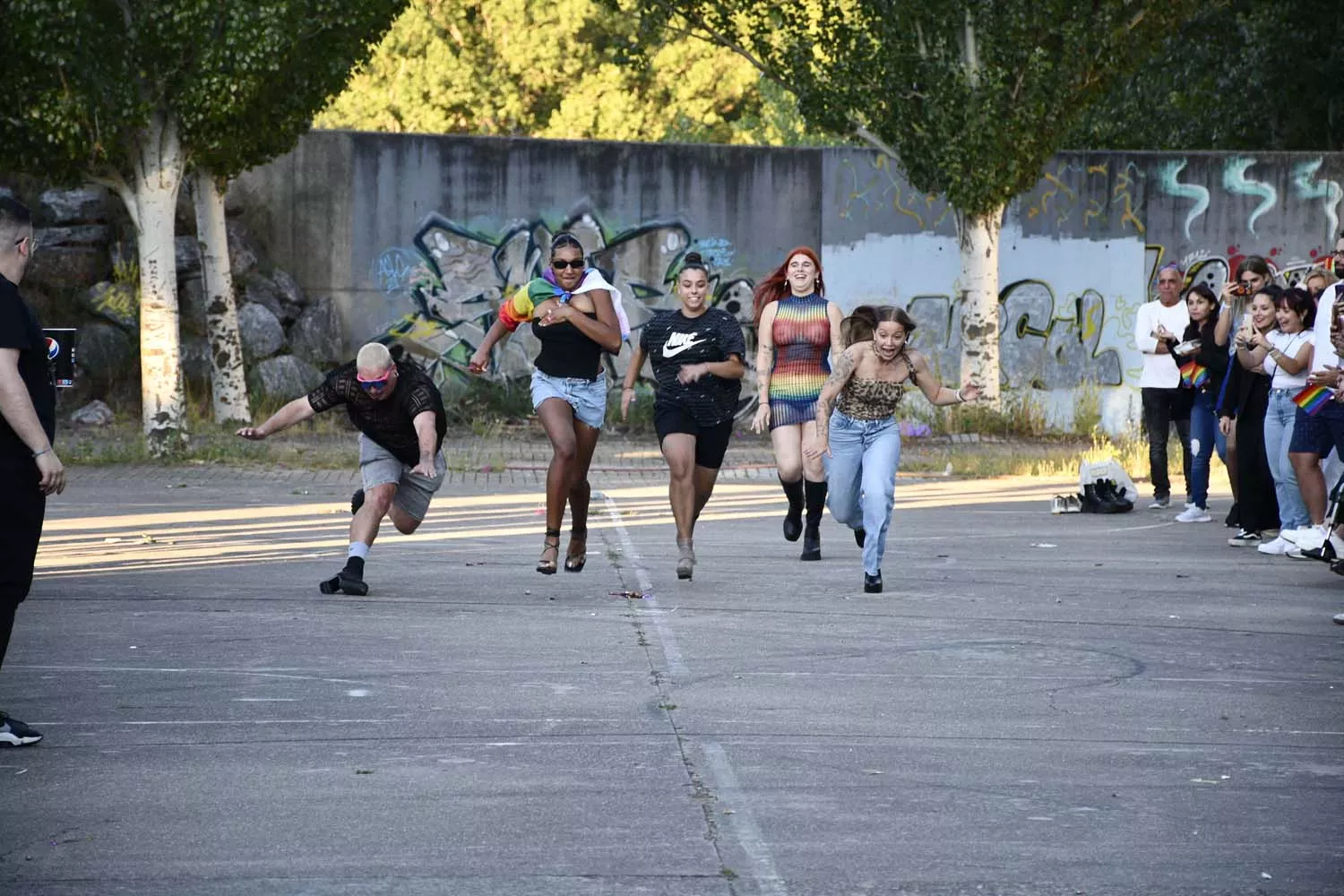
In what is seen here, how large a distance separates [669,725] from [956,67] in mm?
15166

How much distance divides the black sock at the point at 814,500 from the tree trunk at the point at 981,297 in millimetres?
10505

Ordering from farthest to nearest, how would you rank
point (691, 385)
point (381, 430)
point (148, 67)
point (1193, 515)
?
point (148, 67) → point (1193, 515) → point (691, 385) → point (381, 430)

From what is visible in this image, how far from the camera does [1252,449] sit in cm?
1284

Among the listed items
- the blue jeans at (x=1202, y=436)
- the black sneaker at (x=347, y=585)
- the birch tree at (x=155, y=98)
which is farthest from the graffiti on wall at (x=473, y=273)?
the black sneaker at (x=347, y=585)

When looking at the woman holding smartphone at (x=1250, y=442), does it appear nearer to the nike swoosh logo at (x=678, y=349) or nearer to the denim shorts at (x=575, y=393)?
the nike swoosh logo at (x=678, y=349)

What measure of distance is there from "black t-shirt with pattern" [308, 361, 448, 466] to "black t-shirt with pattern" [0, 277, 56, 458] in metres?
3.16

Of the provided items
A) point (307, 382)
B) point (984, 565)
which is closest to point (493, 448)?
point (307, 382)

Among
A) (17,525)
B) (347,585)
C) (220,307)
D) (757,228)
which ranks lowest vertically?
(347,585)

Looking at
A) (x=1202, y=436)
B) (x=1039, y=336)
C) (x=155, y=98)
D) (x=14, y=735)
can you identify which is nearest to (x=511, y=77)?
(x=1039, y=336)

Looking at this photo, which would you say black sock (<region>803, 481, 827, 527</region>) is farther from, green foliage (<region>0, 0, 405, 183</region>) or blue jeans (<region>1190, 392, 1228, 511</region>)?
green foliage (<region>0, 0, 405, 183</region>)

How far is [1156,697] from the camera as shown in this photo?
24.4ft

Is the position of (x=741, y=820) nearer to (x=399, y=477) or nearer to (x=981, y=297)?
(x=399, y=477)

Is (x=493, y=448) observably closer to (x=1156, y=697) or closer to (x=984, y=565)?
(x=984, y=565)

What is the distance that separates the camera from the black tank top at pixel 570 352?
414 inches
